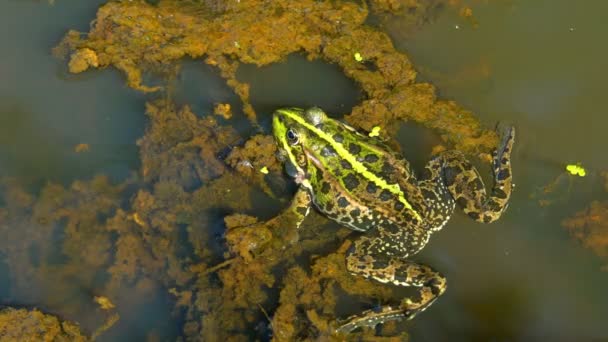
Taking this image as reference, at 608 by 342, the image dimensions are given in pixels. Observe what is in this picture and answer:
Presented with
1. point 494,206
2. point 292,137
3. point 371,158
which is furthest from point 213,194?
point 494,206

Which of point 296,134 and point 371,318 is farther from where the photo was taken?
point 296,134

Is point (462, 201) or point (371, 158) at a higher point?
point (371, 158)

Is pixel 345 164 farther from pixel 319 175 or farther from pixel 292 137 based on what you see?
pixel 292 137

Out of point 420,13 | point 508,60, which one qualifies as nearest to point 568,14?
point 508,60

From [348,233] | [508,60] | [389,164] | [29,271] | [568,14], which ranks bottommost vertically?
[29,271]

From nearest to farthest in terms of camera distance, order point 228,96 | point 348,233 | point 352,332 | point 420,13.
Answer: point 352,332
point 348,233
point 228,96
point 420,13

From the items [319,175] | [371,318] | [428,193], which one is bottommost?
[371,318]

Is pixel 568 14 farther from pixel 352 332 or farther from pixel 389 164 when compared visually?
pixel 352 332
